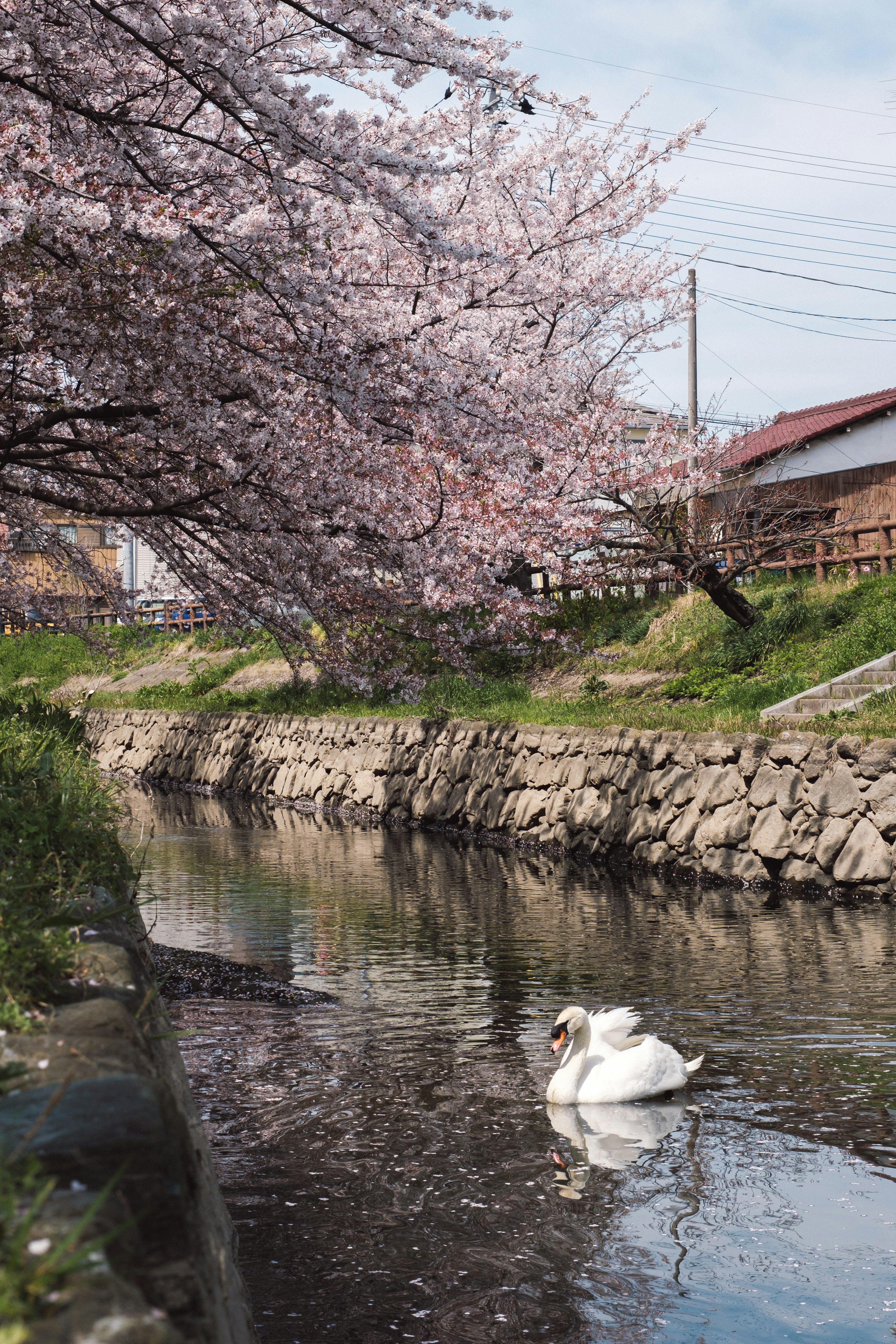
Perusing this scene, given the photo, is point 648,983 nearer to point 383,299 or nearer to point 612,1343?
point 612,1343


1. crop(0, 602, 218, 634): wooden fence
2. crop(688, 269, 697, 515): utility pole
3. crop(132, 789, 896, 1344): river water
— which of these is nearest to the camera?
crop(132, 789, 896, 1344): river water

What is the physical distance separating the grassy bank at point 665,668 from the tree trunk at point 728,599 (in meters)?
0.18

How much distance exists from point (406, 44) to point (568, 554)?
11904mm

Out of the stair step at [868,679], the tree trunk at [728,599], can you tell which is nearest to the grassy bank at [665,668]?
the tree trunk at [728,599]

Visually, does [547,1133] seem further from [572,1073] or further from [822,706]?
[822,706]

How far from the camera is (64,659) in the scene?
37688 millimetres

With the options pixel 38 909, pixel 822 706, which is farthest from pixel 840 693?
pixel 38 909

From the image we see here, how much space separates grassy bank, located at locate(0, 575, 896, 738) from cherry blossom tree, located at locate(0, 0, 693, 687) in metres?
2.22

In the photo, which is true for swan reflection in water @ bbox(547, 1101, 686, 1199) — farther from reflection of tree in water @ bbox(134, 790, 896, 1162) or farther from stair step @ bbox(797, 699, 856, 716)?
stair step @ bbox(797, 699, 856, 716)

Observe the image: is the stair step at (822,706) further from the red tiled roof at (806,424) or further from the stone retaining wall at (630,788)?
the red tiled roof at (806,424)

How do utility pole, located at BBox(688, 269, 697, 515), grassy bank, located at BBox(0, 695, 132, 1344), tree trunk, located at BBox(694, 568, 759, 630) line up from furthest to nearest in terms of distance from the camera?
utility pole, located at BBox(688, 269, 697, 515)
tree trunk, located at BBox(694, 568, 759, 630)
grassy bank, located at BBox(0, 695, 132, 1344)

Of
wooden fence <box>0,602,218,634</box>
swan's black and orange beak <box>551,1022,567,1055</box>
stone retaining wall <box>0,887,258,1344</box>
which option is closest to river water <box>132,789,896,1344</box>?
swan's black and orange beak <box>551,1022,567,1055</box>

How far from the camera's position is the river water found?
3.97 metres

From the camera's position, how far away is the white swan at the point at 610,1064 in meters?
5.79
